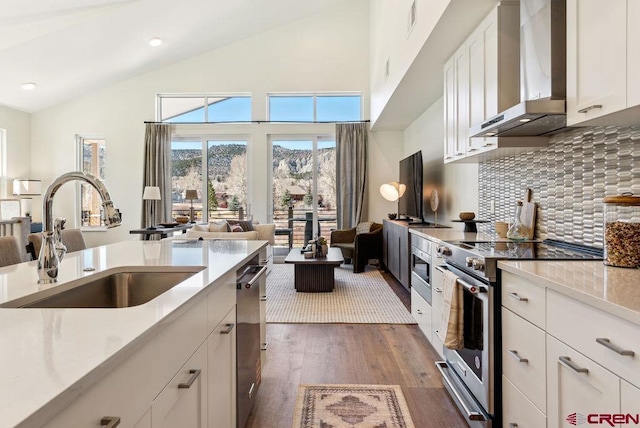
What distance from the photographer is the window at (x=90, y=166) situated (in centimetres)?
775

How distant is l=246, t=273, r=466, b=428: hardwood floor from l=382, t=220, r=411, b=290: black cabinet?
3.98 feet

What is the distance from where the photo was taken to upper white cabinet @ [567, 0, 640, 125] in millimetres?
1339

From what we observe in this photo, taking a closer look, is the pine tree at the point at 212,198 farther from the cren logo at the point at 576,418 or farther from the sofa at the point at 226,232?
the cren logo at the point at 576,418

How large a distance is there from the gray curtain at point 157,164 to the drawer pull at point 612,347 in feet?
24.3

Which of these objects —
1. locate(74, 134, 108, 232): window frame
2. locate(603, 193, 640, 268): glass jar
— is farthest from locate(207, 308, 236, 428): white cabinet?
locate(74, 134, 108, 232): window frame

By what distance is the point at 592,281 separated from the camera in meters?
1.28

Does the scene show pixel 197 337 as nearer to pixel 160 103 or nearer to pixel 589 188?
pixel 589 188

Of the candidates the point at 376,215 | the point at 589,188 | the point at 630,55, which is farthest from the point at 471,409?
the point at 376,215

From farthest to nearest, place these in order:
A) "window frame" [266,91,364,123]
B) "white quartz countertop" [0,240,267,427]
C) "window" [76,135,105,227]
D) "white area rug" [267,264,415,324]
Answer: "window" [76,135,105,227], "window frame" [266,91,364,123], "white area rug" [267,264,415,324], "white quartz countertop" [0,240,267,427]

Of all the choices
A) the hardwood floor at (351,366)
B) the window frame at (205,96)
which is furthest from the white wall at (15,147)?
the hardwood floor at (351,366)

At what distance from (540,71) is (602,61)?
1.67 feet

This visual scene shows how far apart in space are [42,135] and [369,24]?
6.65 metres

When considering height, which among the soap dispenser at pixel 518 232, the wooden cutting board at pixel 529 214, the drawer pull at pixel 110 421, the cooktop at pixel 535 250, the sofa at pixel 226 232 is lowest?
the drawer pull at pixel 110 421

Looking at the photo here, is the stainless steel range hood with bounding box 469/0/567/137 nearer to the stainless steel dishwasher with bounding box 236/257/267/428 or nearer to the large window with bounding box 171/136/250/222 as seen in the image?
the stainless steel dishwasher with bounding box 236/257/267/428
